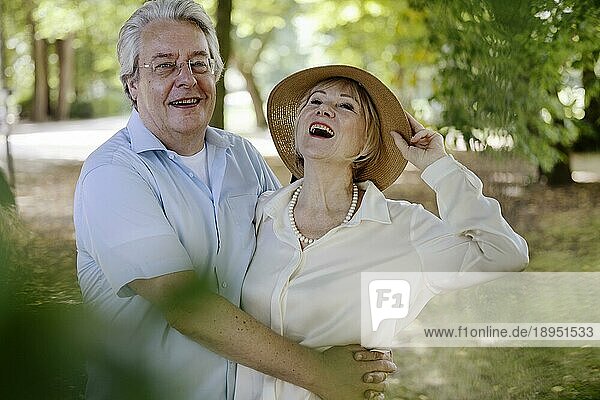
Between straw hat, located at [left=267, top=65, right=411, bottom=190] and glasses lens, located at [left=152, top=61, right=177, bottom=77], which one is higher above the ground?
glasses lens, located at [left=152, top=61, right=177, bottom=77]

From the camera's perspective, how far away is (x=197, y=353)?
1.23 meters

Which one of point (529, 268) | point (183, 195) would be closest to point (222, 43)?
point (183, 195)

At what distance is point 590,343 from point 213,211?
3.50ft

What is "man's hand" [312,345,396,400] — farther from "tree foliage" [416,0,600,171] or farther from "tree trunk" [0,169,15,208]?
"tree trunk" [0,169,15,208]

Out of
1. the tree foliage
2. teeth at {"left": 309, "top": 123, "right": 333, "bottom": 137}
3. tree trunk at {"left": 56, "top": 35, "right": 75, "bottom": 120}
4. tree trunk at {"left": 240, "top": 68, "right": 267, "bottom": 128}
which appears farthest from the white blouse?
tree trunk at {"left": 56, "top": 35, "right": 75, "bottom": 120}

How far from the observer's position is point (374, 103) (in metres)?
1.40

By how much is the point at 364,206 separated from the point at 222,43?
0.67 meters

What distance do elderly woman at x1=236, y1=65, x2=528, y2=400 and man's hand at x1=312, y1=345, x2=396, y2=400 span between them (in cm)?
5

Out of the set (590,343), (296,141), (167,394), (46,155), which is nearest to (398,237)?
(296,141)

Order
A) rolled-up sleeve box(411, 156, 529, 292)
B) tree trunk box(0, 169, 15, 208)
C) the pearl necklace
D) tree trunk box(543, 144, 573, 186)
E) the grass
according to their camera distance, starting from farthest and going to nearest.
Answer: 1. tree trunk box(543, 144, 573, 186)
2. the grass
3. the pearl necklace
4. rolled-up sleeve box(411, 156, 529, 292)
5. tree trunk box(0, 169, 15, 208)

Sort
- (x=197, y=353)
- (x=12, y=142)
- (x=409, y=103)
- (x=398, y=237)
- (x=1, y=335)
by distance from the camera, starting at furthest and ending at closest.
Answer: (x=409, y=103)
(x=12, y=142)
(x=398, y=237)
(x=197, y=353)
(x=1, y=335)

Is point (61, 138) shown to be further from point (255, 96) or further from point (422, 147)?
point (422, 147)

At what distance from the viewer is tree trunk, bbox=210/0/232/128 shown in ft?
5.89

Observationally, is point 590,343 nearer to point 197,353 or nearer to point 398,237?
point 398,237
